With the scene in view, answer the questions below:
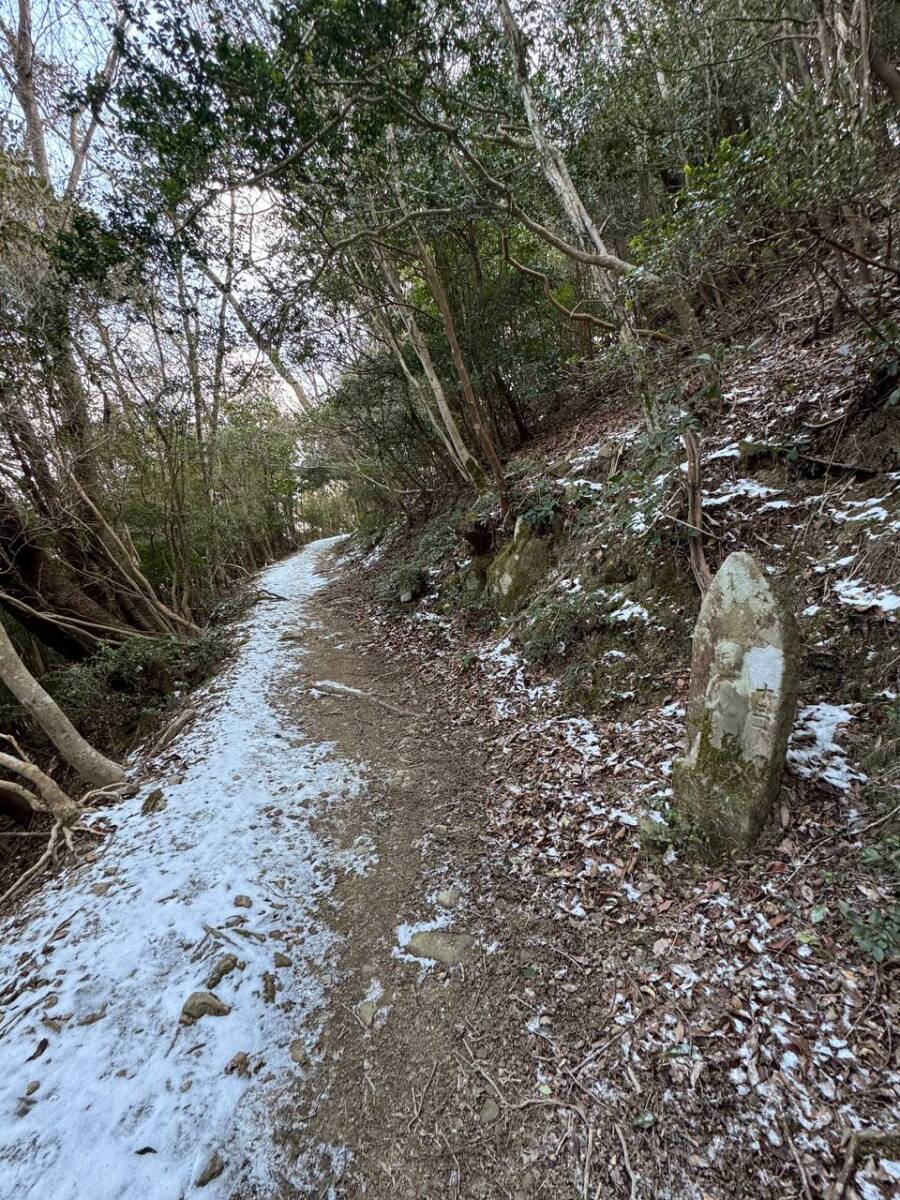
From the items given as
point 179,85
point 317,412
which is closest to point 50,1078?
point 179,85

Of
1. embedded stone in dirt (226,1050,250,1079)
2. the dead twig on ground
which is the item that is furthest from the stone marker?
embedded stone in dirt (226,1050,250,1079)

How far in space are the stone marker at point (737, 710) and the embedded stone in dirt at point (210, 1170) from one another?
312 centimetres

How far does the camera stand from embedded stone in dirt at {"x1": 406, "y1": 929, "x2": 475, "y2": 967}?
119 inches

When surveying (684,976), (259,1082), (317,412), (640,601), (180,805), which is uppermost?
(317,412)

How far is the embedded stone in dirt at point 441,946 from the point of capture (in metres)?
3.03

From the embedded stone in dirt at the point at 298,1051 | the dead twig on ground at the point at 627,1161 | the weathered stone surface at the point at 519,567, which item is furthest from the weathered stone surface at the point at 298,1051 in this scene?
the weathered stone surface at the point at 519,567

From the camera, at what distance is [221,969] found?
3035 millimetres

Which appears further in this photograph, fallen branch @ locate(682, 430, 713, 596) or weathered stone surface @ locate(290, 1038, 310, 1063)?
fallen branch @ locate(682, 430, 713, 596)

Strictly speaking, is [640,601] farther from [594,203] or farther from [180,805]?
[594,203]

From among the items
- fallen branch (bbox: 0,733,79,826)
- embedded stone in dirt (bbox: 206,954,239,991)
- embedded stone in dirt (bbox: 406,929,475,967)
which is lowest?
embedded stone in dirt (bbox: 406,929,475,967)

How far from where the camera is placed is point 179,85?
396 centimetres

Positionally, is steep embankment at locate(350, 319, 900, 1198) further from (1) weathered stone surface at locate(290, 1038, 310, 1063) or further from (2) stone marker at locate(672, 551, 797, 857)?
(1) weathered stone surface at locate(290, 1038, 310, 1063)

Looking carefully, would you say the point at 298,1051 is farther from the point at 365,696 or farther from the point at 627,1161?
the point at 365,696

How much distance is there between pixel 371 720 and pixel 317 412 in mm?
10301
